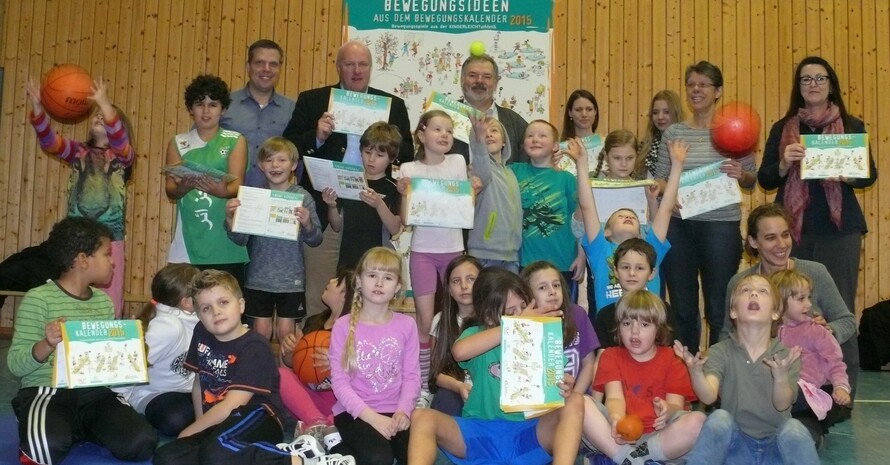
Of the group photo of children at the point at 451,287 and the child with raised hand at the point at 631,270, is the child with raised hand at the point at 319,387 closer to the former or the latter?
the group photo of children at the point at 451,287

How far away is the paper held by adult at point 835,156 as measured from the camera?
5316mm

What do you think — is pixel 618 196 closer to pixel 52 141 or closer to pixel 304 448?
pixel 304 448

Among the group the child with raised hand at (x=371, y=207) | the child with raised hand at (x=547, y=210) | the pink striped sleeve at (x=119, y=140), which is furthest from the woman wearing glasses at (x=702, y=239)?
the pink striped sleeve at (x=119, y=140)

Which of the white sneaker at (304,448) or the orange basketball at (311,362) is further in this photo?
the orange basketball at (311,362)

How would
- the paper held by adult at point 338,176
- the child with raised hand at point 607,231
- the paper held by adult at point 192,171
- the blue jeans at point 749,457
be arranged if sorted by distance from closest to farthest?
the blue jeans at point 749,457 → the child with raised hand at point 607,231 → the paper held by adult at point 338,176 → the paper held by adult at point 192,171

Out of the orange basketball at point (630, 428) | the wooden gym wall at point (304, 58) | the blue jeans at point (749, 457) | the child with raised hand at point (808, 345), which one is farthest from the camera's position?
the wooden gym wall at point (304, 58)

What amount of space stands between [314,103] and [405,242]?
2.78 m

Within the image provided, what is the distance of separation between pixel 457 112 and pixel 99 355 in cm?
274

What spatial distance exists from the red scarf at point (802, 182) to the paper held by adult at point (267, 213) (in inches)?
128

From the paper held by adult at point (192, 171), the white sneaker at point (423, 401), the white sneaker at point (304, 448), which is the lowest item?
the white sneaker at point (304, 448)

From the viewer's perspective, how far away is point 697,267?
5.77 m

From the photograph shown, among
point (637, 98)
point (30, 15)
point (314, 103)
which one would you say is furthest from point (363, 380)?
point (30, 15)

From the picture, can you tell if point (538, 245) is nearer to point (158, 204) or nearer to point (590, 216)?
point (590, 216)

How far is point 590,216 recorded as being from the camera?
16.5ft
